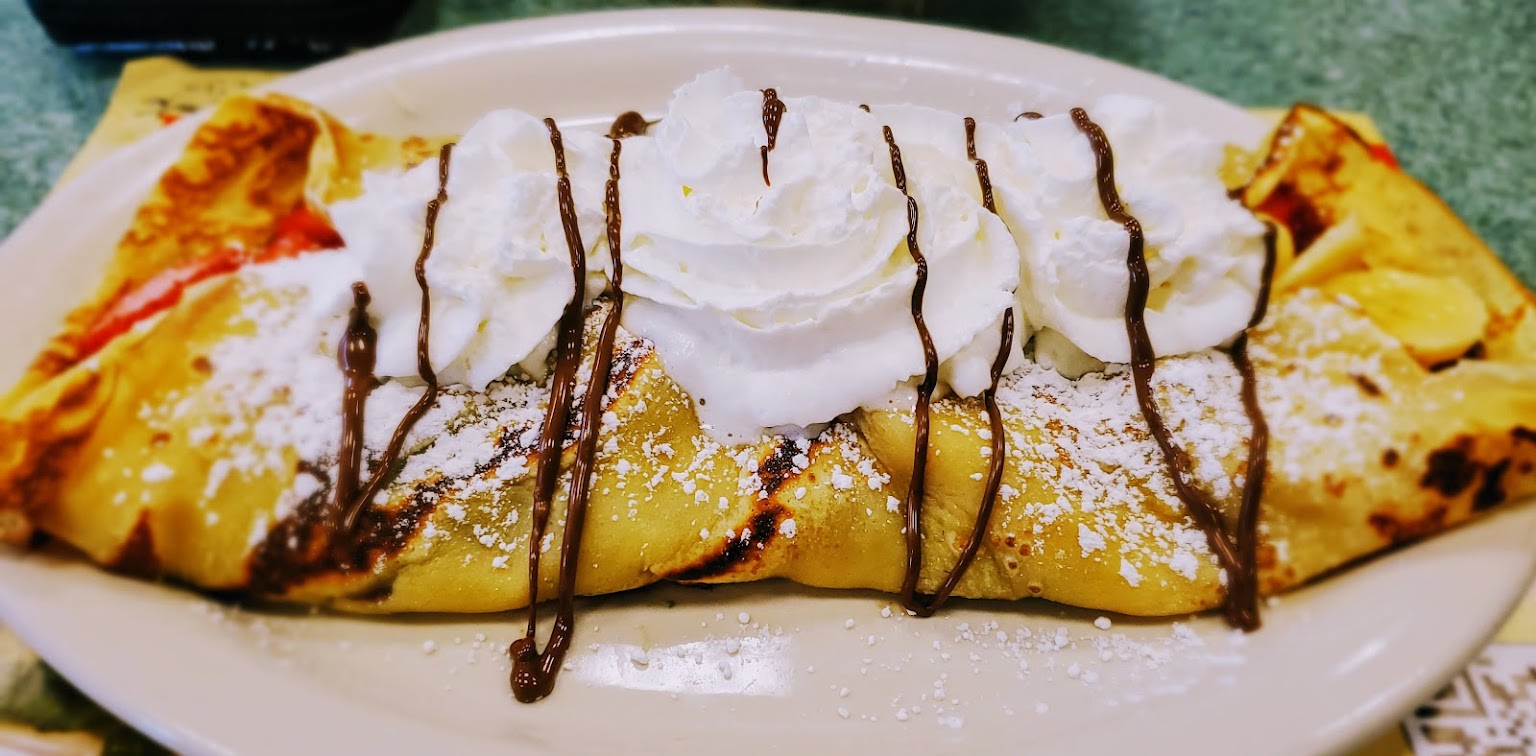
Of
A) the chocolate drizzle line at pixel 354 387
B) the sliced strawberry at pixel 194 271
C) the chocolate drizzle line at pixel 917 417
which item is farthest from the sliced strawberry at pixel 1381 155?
the sliced strawberry at pixel 194 271

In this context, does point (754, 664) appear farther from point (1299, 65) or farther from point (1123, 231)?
point (1299, 65)

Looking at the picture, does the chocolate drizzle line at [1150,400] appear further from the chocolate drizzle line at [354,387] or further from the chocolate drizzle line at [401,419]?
the chocolate drizzle line at [354,387]

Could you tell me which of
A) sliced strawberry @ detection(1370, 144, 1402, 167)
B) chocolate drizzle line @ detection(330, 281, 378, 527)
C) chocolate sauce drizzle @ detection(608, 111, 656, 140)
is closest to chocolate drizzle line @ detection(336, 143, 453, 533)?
chocolate drizzle line @ detection(330, 281, 378, 527)

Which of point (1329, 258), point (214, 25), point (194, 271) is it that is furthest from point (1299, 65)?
point (214, 25)

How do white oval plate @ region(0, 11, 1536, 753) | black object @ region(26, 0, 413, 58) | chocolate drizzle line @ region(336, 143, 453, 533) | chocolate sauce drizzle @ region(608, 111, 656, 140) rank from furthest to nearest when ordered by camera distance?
black object @ region(26, 0, 413, 58) < chocolate sauce drizzle @ region(608, 111, 656, 140) < chocolate drizzle line @ region(336, 143, 453, 533) < white oval plate @ region(0, 11, 1536, 753)

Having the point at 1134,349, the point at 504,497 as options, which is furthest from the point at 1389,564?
the point at 504,497

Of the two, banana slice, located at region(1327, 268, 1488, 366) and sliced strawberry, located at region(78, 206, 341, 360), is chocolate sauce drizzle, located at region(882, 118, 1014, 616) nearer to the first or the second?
banana slice, located at region(1327, 268, 1488, 366)
